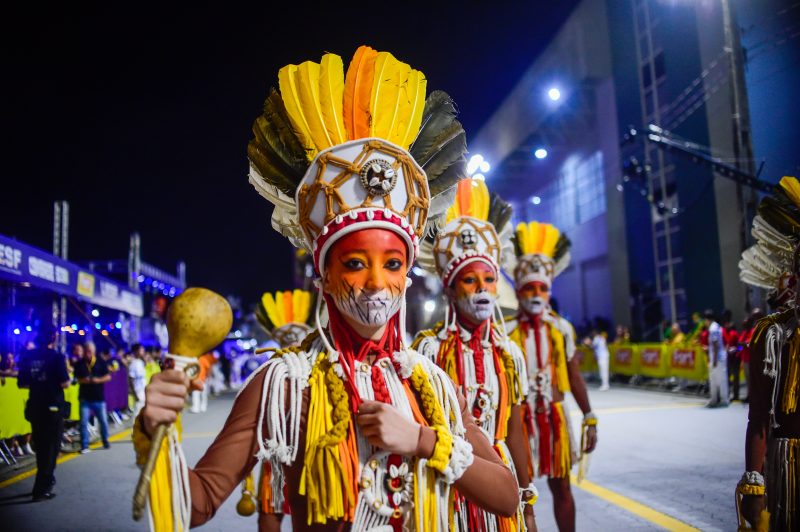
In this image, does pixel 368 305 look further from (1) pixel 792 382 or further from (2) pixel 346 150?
(1) pixel 792 382

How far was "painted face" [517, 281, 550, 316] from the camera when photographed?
5.78m

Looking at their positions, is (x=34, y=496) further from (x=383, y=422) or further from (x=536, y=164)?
(x=536, y=164)

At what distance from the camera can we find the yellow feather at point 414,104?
242cm

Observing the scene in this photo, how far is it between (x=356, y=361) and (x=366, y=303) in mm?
245

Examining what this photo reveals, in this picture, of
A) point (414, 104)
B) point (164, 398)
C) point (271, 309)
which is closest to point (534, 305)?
point (271, 309)

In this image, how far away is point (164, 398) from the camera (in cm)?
170

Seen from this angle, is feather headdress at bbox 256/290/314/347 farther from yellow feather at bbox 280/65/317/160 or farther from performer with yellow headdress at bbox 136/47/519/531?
A: yellow feather at bbox 280/65/317/160

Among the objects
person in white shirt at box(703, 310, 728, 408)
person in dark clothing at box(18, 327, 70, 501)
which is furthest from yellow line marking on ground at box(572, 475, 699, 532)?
person in white shirt at box(703, 310, 728, 408)

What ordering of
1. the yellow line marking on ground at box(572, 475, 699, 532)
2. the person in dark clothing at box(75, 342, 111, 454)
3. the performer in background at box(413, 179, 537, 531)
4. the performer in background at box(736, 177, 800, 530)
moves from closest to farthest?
the performer in background at box(736, 177, 800, 530), the performer in background at box(413, 179, 537, 531), the yellow line marking on ground at box(572, 475, 699, 532), the person in dark clothing at box(75, 342, 111, 454)

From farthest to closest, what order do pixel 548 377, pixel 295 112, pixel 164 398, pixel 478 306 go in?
1. pixel 548 377
2. pixel 478 306
3. pixel 295 112
4. pixel 164 398

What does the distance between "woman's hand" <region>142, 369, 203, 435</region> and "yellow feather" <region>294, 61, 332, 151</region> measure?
100 cm

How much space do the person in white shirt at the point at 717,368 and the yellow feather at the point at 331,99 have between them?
13229 millimetres

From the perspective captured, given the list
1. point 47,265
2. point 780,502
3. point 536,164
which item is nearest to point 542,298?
point 780,502

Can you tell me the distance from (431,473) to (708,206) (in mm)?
21403
